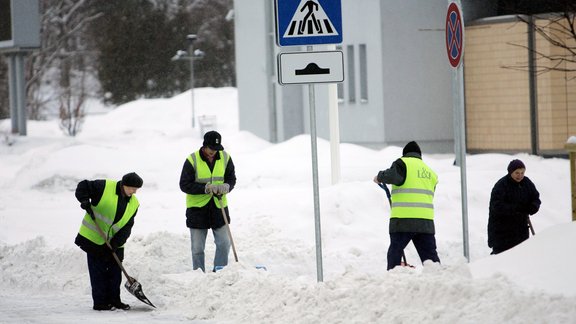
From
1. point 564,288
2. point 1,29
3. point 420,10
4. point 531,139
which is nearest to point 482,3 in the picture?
point 420,10

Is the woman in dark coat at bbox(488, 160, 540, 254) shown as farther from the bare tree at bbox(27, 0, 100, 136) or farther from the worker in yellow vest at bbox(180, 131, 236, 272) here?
the bare tree at bbox(27, 0, 100, 136)

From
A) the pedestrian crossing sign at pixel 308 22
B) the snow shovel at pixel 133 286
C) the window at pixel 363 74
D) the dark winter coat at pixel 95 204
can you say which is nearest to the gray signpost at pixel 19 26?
the window at pixel 363 74

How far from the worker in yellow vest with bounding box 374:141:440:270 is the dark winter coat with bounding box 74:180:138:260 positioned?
245 centimetres

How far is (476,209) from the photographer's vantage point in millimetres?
16391

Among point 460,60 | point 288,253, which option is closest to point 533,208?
point 460,60

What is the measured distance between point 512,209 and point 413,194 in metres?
1.17

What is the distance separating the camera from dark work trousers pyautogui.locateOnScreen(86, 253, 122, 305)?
1052 centimetres

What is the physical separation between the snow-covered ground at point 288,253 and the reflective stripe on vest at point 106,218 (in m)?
0.68

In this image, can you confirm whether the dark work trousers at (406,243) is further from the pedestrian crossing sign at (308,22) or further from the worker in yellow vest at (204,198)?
the pedestrian crossing sign at (308,22)

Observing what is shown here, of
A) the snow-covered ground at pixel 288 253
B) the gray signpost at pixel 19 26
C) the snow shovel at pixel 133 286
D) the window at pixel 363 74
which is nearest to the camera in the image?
the snow-covered ground at pixel 288 253

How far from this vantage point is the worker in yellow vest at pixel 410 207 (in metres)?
11.3

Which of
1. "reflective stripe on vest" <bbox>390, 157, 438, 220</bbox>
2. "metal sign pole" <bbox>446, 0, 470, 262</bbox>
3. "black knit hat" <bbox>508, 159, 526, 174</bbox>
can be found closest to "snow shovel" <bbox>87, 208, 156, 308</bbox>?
"reflective stripe on vest" <bbox>390, 157, 438, 220</bbox>

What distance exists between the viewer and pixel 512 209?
466 inches

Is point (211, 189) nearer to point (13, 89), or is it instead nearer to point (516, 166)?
point (516, 166)
